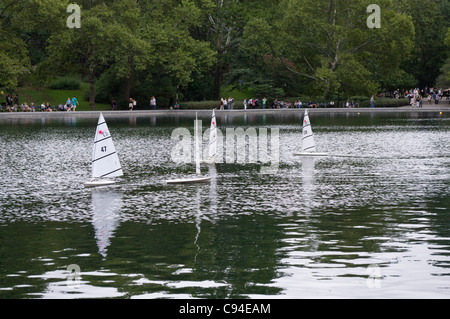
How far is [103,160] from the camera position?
35.5 m

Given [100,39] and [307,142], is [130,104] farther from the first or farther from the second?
[307,142]

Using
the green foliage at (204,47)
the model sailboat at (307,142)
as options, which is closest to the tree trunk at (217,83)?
the green foliage at (204,47)

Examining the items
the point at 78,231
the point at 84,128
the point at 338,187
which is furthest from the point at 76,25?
the point at 78,231

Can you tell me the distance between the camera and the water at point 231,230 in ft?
60.2

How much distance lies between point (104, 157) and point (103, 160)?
0.50 ft

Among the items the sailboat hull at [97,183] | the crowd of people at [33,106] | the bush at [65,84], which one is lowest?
the sailboat hull at [97,183]

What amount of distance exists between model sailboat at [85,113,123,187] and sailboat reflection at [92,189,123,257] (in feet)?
5.87

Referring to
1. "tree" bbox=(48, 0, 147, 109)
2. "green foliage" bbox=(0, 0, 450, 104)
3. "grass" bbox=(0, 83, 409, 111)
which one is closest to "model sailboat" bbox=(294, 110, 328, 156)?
"tree" bbox=(48, 0, 147, 109)

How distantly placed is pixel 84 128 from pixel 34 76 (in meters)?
39.7

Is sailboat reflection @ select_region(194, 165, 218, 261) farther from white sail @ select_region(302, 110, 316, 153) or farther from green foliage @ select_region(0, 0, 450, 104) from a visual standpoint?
green foliage @ select_region(0, 0, 450, 104)

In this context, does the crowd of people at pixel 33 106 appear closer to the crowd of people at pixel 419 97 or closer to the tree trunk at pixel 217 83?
the tree trunk at pixel 217 83

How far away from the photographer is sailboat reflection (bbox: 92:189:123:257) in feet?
76.8

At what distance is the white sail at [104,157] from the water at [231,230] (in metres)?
1.08

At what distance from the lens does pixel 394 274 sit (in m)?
19.0
